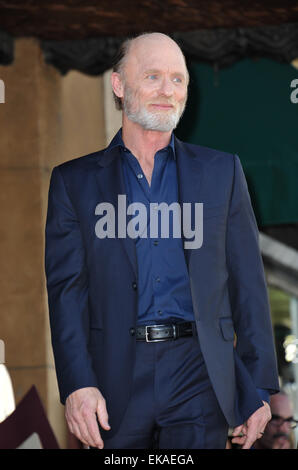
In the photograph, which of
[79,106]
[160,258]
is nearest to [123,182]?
[160,258]

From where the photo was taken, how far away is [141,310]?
2.90m

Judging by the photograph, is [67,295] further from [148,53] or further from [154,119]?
[148,53]

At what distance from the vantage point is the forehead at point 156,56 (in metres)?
3.03

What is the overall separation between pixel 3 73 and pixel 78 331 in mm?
4106

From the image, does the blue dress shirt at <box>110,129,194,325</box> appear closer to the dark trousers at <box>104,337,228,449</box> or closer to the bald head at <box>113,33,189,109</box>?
the dark trousers at <box>104,337,228,449</box>

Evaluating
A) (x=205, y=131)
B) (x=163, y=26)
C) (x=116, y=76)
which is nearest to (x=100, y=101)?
(x=205, y=131)

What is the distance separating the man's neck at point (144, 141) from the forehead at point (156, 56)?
7.7 inches

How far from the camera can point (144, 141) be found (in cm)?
313

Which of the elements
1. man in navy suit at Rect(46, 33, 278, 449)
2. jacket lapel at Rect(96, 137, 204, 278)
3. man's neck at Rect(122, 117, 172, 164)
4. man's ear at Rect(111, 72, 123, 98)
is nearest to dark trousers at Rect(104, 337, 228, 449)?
man in navy suit at Rect(46, 33, 278, 449)

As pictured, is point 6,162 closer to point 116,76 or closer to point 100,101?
point 100,101

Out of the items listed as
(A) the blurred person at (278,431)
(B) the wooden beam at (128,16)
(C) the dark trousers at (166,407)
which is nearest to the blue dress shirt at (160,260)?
(C) the dark trousers at (166,407)

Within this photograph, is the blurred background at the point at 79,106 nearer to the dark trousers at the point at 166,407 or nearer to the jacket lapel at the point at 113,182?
the jacket lapel at the point at 113,182

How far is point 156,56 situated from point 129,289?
77cm
